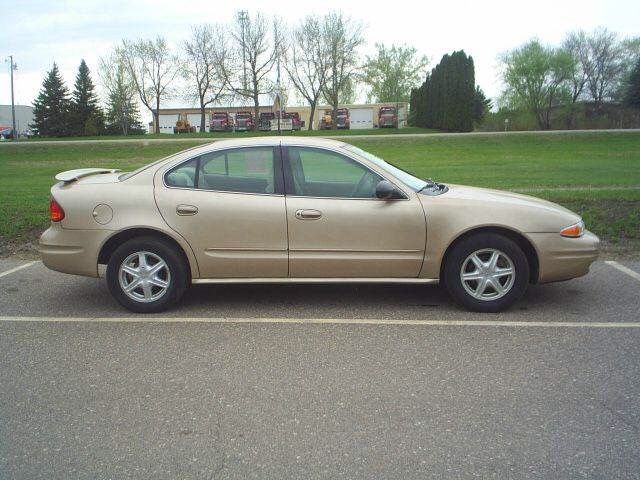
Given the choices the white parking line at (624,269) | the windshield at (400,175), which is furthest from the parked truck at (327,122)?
the windshield at (400,175)

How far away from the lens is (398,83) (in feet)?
250

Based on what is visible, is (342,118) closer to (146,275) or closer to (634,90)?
(634,90)

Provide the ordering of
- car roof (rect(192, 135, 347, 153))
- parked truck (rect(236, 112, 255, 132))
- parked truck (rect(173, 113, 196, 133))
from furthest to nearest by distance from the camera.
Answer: parked truck (rect(173, 113, 196, 133)) < parked truck (rect(236, 112, 255, 132)) < car roof (rect(192, 135, 347, 153))

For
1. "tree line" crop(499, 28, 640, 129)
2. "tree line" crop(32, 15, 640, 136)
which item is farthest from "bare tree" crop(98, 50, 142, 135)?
"tree line" crop(499, 28, 640, 129)

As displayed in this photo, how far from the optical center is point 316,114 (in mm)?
68125

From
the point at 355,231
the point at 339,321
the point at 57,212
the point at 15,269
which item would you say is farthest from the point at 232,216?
the point at 15,269

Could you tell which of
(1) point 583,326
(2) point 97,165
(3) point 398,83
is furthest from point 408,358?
(3) point 398,83

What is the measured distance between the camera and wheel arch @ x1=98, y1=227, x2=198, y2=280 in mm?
5133

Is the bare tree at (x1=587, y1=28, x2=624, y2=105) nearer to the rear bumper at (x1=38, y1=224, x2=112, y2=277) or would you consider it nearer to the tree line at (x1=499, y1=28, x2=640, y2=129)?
the tree line at (x1=499, y1=28, x2=640, y2=129)

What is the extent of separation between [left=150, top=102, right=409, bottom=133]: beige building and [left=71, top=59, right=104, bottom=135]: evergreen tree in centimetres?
987

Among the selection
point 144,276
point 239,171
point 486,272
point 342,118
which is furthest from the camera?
point 342,118

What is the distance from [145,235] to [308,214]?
147 cm

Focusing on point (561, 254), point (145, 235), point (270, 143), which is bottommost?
point (561, 254)

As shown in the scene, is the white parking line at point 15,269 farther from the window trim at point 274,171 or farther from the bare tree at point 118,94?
the bare tree at point 118,94
